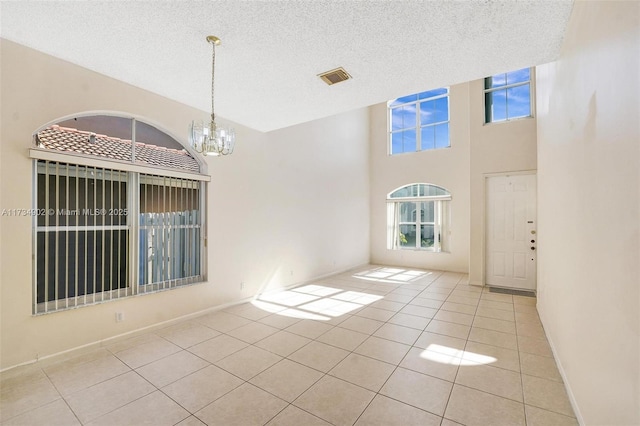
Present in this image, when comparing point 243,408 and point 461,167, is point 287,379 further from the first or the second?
point 461,167

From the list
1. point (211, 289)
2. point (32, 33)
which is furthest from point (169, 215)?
point (32, 33)

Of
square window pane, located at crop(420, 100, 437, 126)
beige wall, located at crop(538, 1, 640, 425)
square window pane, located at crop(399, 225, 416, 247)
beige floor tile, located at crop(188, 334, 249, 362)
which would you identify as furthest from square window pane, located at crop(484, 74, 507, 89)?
beige floor tile, located at crop(188, 334, 249, 362)

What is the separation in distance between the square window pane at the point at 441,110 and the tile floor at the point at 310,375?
533 cm

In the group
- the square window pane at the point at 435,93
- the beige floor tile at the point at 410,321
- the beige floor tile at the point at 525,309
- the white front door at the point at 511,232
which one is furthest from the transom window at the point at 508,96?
the beige floor tile at the point at 410,321

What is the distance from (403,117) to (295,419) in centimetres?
807

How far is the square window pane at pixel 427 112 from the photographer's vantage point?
7.68 meters

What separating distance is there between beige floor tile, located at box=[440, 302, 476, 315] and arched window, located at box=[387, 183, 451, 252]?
3054 millimetres

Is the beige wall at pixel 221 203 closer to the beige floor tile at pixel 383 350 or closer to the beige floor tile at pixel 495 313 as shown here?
the beige floor tile at pixel 383 350

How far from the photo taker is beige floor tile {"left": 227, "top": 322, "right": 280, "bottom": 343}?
10.9ft

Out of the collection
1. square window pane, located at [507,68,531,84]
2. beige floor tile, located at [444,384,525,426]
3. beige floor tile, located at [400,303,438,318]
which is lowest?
beige floor tile, located at [400,303,438,318]

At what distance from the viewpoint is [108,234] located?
3.21 metres

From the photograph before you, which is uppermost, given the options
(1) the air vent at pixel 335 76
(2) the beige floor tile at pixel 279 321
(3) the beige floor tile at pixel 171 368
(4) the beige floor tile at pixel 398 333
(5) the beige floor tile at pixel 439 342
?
(1) the air vent at pixel 335 76

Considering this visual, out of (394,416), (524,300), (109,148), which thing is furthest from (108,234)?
(524,300)

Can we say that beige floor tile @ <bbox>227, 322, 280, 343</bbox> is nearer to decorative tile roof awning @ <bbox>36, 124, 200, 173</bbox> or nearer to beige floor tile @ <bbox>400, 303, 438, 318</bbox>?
beige floor tile @ <bbox>400, 303, 438, 318</bbox>
